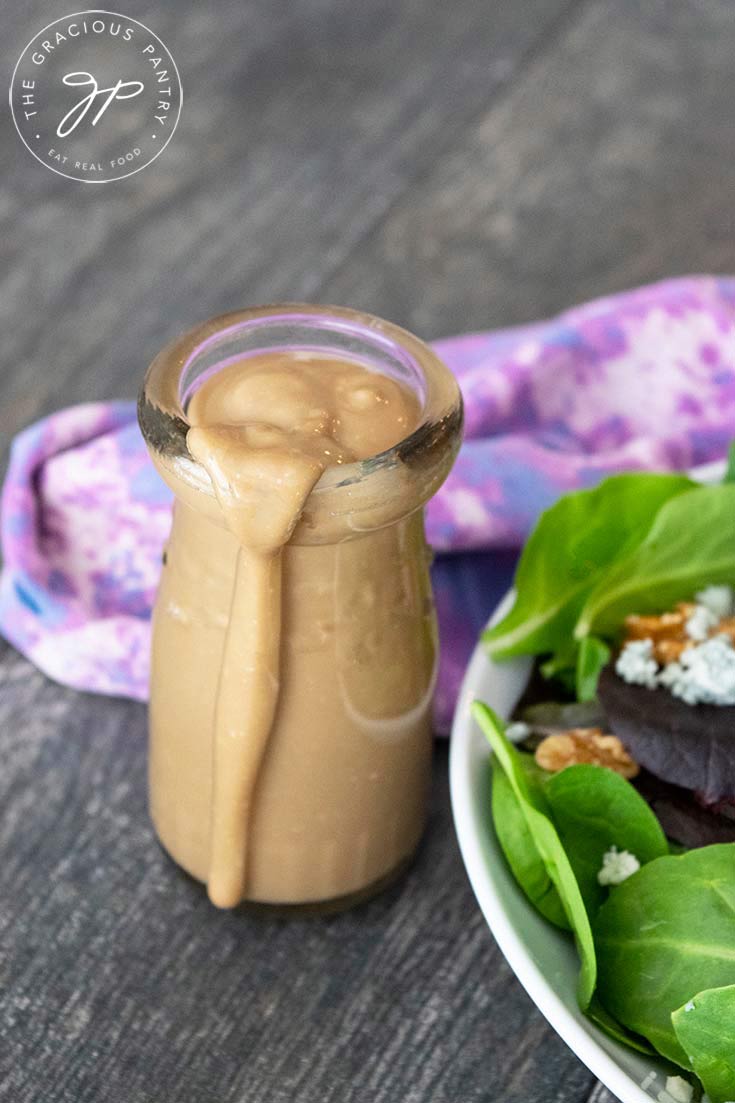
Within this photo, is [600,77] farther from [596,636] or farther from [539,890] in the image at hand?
[539,890]

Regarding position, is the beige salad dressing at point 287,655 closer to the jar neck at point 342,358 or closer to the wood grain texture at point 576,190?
the jar neck at point 342,358

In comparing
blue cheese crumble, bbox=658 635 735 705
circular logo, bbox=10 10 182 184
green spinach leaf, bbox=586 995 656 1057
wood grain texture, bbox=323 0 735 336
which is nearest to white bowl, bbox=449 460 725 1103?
green spinach leaf, bbox=586 995 656 1057

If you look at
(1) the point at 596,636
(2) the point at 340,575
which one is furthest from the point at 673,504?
(2) the point at 340,575

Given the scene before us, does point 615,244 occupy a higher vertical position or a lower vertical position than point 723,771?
lower

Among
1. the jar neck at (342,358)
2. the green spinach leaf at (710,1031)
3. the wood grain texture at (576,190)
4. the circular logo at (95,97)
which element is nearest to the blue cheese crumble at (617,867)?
the green spinach leaf at (710,1031)

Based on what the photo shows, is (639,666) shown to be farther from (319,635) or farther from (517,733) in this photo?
(319,635)
